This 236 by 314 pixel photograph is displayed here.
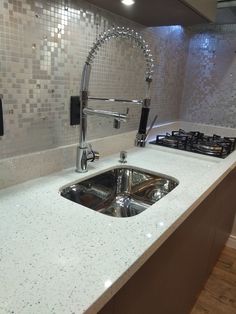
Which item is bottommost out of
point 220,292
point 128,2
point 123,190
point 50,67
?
point 220,292

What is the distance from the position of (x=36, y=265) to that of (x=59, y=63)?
75cm

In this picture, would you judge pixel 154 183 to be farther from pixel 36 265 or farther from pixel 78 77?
pixel 36 265

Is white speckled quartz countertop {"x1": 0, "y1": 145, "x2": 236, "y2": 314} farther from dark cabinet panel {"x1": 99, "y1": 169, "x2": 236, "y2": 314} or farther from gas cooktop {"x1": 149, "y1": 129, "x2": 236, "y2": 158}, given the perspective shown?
gas cooktop {"x1": 149, "y1": 129, "x2": 236, "y2": 158}

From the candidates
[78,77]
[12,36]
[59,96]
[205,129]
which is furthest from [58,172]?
→ [205,129]

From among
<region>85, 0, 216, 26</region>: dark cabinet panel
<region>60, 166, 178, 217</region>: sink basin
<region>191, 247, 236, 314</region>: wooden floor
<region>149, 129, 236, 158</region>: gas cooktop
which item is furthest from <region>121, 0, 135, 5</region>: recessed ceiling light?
<region>191, 247, 236, 314</region>: wooden floor

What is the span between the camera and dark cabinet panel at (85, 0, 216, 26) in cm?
104

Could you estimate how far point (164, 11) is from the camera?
1.13m

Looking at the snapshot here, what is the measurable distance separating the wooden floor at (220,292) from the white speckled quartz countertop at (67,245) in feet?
2.76

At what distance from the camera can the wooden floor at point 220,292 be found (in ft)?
4.60

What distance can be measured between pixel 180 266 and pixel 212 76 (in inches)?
60.3

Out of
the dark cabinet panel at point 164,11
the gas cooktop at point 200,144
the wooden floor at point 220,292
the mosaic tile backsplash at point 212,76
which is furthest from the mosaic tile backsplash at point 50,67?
the wooden floor at point 220,292

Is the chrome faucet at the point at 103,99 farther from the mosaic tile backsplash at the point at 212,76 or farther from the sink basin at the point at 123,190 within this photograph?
the mosaic tile backsplash at the point at 212,76

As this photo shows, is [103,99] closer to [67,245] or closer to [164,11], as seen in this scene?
[164,11]

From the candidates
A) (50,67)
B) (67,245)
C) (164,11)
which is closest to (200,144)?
(164,11)
